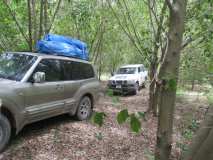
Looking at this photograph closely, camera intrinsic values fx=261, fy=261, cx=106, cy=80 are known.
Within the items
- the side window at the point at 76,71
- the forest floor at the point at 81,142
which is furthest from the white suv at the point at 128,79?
the forest floor at the point at 81,142

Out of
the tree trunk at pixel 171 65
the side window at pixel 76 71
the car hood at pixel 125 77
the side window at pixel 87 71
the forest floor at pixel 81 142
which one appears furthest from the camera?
the car hood at pixel 125 77

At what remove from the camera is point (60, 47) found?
681 cm

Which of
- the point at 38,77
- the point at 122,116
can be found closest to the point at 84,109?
the point at 38,77

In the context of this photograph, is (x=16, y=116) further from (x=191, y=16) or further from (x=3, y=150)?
(x=191, y=16)

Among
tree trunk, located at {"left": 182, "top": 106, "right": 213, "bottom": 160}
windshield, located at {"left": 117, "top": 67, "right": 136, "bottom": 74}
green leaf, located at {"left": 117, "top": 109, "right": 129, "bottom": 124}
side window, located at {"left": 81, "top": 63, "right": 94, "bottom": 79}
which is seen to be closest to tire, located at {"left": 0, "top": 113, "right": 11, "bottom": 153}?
side window, located at {"left": 81, "top": 63, "right": 94, "bottom": 79}

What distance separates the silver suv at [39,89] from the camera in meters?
4.94

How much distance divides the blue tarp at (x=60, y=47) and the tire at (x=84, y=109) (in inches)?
48.9

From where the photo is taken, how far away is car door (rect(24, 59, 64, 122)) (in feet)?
17.7

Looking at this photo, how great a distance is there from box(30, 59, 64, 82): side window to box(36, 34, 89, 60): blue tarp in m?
0.39

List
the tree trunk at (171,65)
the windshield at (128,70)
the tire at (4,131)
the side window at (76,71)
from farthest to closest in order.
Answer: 1. the windshield at (128,70)
2. the side window at (76,71)
3. the tire at (4,131)
4. the tree trunk at (171,65)

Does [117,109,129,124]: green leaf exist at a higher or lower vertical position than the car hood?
lower

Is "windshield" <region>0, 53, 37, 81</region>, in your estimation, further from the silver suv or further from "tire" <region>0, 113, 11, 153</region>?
"tire" <region>0, 113, 11, 153</region>

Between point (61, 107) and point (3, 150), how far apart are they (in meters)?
1.88

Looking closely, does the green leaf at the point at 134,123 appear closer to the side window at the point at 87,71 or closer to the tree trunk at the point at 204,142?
the tree trunk at the point at 204,142
